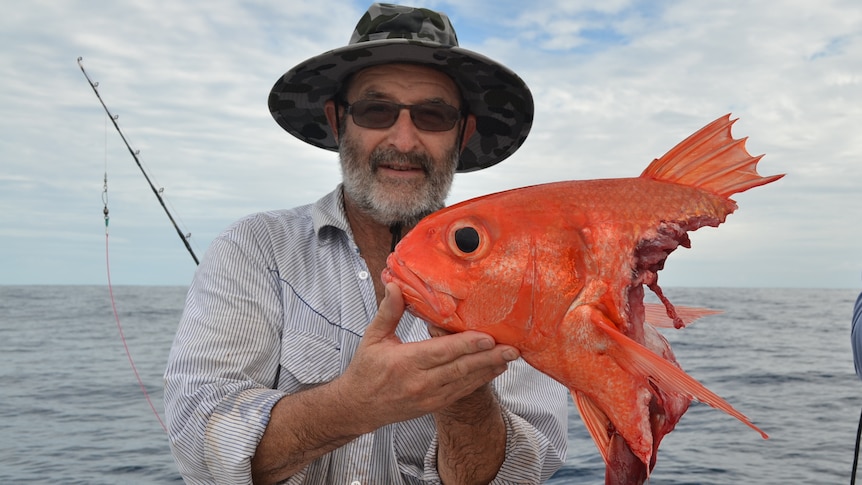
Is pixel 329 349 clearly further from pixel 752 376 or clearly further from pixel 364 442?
pixel 752 376

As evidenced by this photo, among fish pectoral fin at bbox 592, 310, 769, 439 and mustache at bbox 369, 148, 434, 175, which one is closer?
fish pectoral fin at bbox 592, 310, 769, 439

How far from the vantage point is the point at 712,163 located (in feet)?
5.73

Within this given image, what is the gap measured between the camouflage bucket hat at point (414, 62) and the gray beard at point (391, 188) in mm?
380

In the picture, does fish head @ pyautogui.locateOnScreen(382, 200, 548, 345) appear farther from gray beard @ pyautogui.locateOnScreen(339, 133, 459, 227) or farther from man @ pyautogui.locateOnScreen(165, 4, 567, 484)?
gray beard @ pyautogui.locateOnScreen(339, 133, 459, 227)

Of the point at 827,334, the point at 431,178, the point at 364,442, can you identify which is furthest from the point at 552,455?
the point at 827,334

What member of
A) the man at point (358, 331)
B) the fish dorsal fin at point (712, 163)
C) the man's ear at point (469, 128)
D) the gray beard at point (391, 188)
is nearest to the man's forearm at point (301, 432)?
the man at point (358, 331)

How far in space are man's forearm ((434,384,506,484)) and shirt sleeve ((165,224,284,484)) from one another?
0.62m

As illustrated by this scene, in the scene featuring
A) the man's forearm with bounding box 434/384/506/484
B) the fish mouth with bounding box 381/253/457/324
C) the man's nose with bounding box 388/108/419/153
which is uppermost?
the man's nose with bounding box 388/108/419/153

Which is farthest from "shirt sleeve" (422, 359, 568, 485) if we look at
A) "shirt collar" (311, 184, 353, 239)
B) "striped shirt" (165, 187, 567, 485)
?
"shirt collar" (311, 184, 353, 239)

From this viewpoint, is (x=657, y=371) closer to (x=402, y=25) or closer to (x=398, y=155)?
(x=398, y=155)

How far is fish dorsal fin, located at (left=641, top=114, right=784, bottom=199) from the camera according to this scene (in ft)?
5.63

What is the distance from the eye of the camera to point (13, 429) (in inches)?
416

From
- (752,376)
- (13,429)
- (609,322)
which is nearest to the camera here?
(609,322)

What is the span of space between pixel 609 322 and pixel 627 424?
0.88 ft
